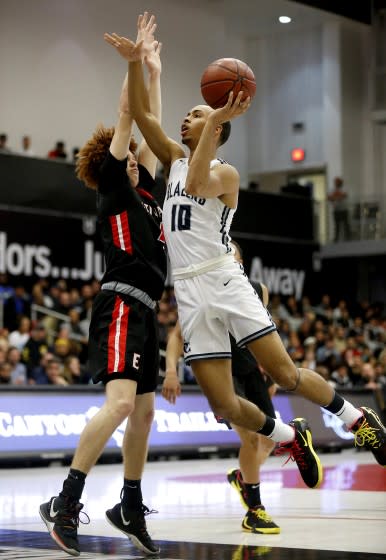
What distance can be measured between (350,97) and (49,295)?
14243 mm

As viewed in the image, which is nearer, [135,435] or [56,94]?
[135,435]

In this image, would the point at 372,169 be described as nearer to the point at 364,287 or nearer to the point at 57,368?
the point at 364,287

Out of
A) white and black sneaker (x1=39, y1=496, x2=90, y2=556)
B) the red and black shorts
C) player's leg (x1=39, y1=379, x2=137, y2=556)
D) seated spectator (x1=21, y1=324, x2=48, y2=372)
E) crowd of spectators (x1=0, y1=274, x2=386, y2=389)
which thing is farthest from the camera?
seated spectator (x1=21, y1=324, x2=48, y2=372)

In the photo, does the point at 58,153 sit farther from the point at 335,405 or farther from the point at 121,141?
the point at 335,405

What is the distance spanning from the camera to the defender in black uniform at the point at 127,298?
6.15 metres

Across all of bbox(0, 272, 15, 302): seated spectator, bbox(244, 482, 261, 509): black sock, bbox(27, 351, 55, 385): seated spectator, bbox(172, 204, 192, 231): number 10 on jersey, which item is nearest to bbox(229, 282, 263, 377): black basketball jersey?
bbox(244, 482, 261, 509): black sock

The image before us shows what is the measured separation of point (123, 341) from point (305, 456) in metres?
1.32

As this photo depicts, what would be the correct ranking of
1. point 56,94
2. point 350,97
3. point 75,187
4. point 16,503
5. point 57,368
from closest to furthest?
point 16,503 < point 57,368 < point 75,187 < point 56,94 < point 350,97

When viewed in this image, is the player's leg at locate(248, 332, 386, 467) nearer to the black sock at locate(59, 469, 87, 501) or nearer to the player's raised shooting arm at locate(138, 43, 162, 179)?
the black sock at locate(59, 469, 87, 501)

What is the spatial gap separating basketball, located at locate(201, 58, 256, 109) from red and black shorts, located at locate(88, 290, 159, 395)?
1290 millimetres

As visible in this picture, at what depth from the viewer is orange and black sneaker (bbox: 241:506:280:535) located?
6.89 meters

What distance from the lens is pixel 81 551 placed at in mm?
5988

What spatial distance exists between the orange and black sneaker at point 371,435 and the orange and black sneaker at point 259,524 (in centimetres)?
82

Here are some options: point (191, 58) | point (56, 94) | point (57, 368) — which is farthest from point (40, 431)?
point (191, 58)
